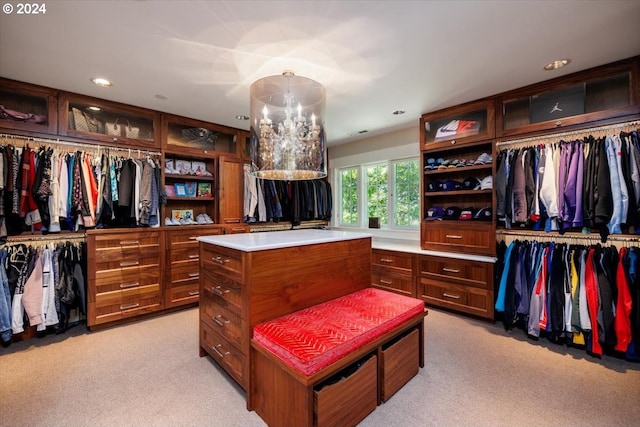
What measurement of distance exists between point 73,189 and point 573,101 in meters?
5.06

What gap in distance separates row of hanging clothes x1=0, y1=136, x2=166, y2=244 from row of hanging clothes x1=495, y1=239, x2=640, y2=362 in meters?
4.10

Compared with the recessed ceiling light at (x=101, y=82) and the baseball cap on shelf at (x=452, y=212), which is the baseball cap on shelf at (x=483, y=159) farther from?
the recessed ceiling light at (x=101, y=82)

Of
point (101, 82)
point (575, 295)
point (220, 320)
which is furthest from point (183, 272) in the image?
point (575, 295)

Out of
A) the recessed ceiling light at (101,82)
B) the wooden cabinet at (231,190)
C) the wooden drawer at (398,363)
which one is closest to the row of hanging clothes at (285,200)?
the wooden cabinet at (231,190)

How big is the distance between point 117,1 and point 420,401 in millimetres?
3112

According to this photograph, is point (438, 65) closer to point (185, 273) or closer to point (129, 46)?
point (129, 46)

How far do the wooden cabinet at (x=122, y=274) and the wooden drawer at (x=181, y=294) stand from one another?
0.10 metres

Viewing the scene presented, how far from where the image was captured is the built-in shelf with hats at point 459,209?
9.93 feet

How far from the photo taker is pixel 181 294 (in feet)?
11.2

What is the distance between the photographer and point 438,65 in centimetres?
235

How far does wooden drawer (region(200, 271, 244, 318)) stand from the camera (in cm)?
178

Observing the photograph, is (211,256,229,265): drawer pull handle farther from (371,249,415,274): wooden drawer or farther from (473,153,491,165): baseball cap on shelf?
(473,153,491,165): baseball cap on shelf

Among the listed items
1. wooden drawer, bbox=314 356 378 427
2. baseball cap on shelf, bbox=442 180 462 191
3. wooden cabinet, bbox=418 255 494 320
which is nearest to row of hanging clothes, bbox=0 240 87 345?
wooden drawer, bbox=314 356 378 427

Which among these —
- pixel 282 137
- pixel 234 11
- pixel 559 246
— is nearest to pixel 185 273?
pixel 282 137
